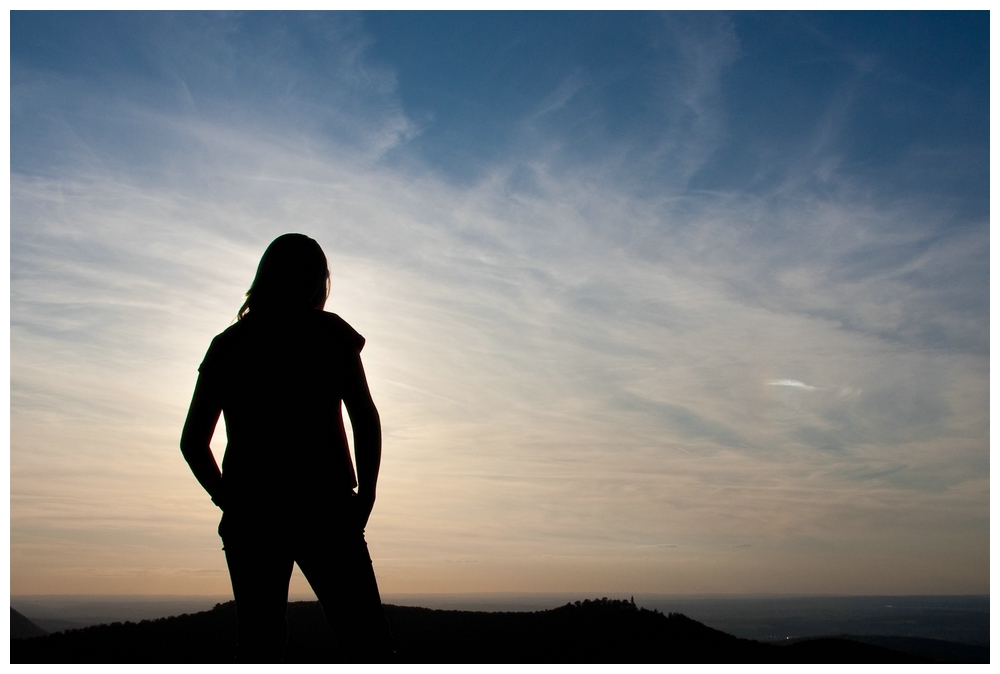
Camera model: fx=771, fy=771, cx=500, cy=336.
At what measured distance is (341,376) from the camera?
130 inches

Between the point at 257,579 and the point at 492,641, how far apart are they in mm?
5224

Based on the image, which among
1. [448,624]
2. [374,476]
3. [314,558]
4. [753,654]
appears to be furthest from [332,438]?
[448,624]

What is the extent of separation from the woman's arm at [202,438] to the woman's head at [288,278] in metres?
0.45

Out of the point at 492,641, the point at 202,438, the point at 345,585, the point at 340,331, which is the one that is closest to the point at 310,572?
the point at 345,585

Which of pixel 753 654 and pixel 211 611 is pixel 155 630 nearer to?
pixel 211 611

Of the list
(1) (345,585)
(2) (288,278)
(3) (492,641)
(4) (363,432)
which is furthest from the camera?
(3) (492,641)

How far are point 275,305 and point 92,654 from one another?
556 cm

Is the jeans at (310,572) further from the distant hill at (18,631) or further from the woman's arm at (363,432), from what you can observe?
the distant hill at (18,631)

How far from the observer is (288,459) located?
10.6ft

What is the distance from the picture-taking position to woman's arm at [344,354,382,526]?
3.29 meters

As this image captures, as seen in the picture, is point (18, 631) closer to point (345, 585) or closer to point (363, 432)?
point (345, 585)

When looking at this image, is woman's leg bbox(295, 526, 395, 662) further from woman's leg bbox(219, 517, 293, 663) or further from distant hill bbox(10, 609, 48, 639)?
distant hill bbox(10, 609, 48, 639)

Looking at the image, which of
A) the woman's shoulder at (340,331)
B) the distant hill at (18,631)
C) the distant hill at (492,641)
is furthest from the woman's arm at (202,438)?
→ the distant hill at (18,631)

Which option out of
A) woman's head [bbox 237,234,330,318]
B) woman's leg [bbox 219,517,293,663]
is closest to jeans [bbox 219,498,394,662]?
woman's leg [bbox 219,517,293,663]
